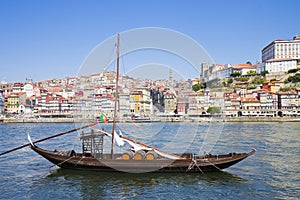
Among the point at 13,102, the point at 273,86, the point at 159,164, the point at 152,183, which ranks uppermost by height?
the point at 273,86

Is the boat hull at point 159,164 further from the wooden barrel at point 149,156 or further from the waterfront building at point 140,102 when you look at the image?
the waterfront building at point 140,102

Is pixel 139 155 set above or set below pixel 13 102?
below

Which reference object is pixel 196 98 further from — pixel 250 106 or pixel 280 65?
pixel 280 65

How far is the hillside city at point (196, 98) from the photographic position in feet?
187

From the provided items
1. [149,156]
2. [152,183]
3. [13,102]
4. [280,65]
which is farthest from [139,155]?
[280,65]

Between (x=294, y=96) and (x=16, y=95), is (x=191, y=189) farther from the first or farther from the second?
(x=16, y=95)

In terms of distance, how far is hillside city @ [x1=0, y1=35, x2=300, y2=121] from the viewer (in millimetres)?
56906

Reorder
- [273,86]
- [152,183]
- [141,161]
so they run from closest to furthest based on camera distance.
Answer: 1. [152,183]
2. [141,161]
3. [273,86]

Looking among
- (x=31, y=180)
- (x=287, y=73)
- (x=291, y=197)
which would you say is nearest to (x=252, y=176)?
(x=291, y=197)

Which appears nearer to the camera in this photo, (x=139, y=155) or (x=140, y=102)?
(x=139, y=155)

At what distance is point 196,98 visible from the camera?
2403 inches

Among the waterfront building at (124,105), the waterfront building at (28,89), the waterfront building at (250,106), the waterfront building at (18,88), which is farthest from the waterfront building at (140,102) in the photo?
the waterfront building at (18,88)

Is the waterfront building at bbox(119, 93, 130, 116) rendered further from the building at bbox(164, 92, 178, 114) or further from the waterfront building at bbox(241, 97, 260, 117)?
the waterfront building at bbox(241, 97, 260, 117)

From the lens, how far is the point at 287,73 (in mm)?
71562
